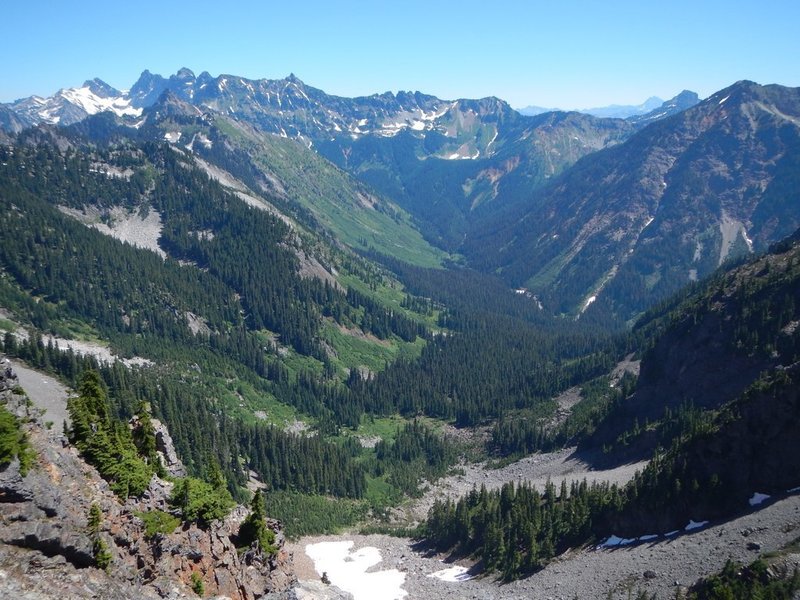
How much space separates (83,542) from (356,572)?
70.0 metres

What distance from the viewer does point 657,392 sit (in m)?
145

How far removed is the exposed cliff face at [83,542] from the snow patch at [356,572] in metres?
42.2

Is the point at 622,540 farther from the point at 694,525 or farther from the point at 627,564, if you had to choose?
the point at 694,525

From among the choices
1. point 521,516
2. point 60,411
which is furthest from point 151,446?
point 521,516

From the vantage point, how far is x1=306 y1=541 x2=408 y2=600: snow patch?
300 ft

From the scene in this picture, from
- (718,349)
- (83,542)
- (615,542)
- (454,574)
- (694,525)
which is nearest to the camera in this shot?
(83,542)

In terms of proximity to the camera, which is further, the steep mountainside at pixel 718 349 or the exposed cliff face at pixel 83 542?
the steep mountainside at pixel 718 349

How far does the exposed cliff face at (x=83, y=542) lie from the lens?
110ft

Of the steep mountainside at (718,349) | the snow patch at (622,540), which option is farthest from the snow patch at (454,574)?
the steep mountainside at (718,349)

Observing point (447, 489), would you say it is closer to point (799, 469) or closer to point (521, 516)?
point (521, 516)

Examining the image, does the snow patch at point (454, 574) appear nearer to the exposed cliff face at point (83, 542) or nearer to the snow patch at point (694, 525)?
the snow patch at point (694, 525)

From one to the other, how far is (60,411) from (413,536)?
68.0 metres

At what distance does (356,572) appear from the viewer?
98250 mm

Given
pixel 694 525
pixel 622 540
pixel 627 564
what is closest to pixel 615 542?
pixel 622 540
